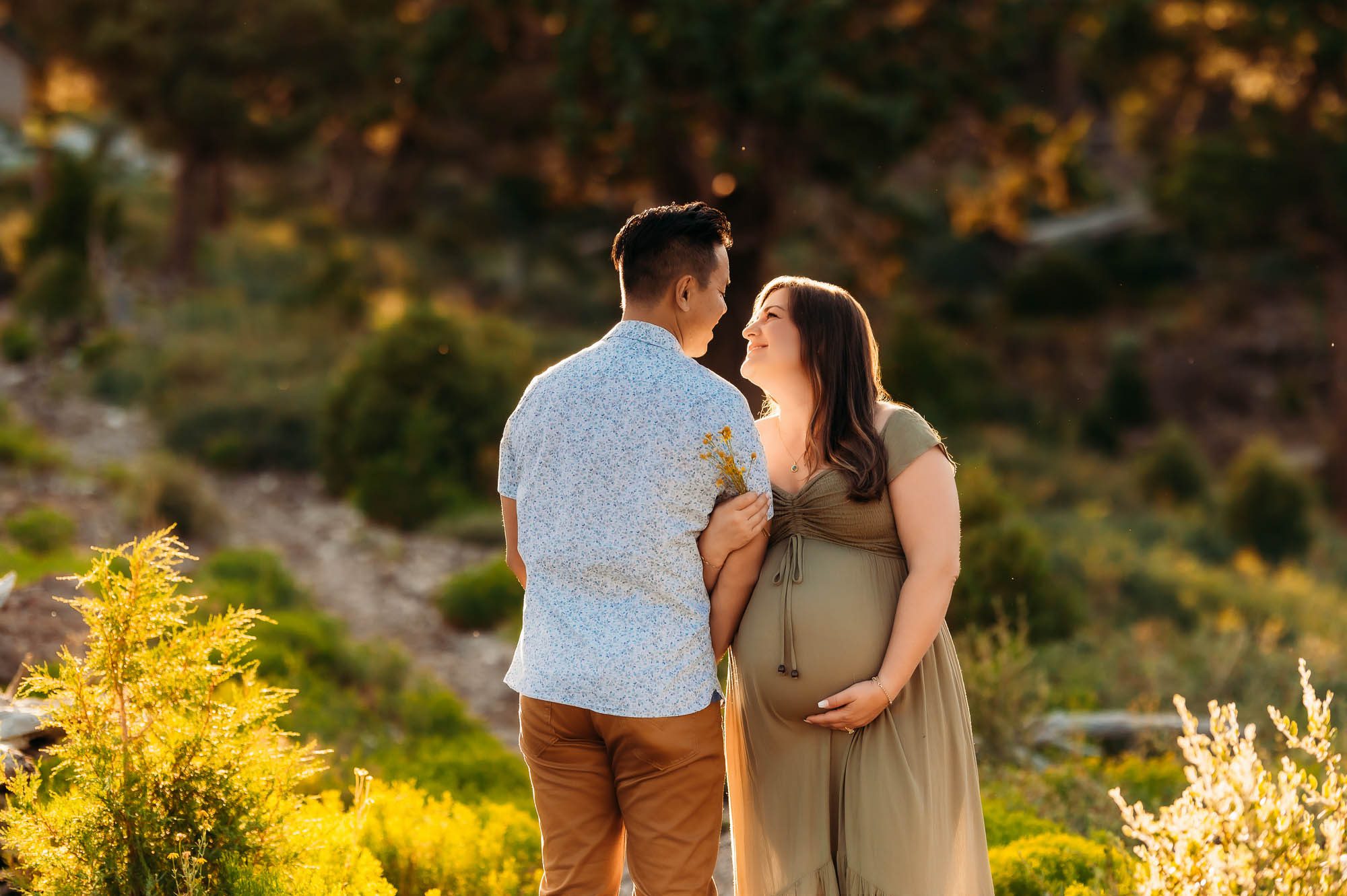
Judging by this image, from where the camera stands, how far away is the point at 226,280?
1858 centimetres

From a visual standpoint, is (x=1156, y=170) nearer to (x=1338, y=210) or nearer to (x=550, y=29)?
(x=1338, y=210)

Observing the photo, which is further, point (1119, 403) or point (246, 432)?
point (1119, 403)

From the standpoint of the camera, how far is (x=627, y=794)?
2.72 metres

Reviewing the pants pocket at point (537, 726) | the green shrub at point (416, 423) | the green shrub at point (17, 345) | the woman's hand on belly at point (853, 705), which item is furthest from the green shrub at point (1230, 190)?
the pants pocket at point (537, 726)

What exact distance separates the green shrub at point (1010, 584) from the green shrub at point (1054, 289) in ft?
54.9

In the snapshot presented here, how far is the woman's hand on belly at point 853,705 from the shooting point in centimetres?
278

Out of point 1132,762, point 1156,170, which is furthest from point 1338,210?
point 1132,762

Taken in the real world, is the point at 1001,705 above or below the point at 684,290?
below

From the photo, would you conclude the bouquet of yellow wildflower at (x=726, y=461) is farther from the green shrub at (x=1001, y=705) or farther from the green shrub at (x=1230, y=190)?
the green shrub at (x=1230, y=190)

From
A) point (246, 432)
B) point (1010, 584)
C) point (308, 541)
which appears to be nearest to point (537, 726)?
point (1010, 584)

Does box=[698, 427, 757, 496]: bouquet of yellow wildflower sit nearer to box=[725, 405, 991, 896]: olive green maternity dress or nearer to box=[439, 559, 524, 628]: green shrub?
box=[725, 405, 991, 896]: olive green maternity dress

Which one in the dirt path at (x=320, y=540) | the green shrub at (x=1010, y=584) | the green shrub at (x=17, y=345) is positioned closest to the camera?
the green shrub at (x=1010, y=584)

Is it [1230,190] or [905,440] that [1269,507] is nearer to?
[1230,190]

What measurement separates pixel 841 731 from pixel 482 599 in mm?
5712
